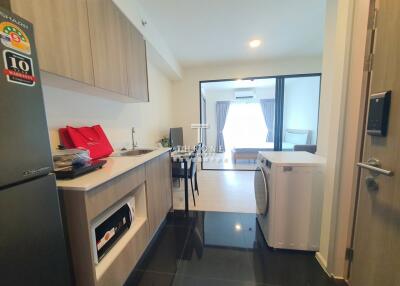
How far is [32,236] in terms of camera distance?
0.68 metres

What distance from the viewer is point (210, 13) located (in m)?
2.32

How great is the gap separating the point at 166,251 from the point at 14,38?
75.3 inches

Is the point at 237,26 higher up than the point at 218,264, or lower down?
higher up

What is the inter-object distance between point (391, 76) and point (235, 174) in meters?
3.61

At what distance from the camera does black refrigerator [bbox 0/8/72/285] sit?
60 centimetres

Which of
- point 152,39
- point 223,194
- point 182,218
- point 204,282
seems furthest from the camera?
point 223,194

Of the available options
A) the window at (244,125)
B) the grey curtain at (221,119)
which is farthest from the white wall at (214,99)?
the window at (244,125)

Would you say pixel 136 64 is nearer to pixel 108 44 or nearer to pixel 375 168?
pixel 108 44

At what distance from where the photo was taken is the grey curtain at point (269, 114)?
669 centimetres

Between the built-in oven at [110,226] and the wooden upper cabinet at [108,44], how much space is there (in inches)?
40.4

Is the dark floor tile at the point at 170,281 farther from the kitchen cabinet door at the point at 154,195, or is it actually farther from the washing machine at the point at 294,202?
the washing machine at the point at 294,202

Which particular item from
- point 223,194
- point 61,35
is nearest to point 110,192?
point 61,35

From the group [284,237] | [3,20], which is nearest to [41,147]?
[3,20]

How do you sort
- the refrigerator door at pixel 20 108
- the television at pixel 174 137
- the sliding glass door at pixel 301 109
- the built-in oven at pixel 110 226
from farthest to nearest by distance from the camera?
the sliding glass door at pixel 301 109 < the television at pixel 174 137 < the built-in oven at pixel 110 226 < the refrigerator door at pixel 20 108
